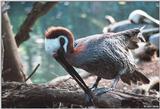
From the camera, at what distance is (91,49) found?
2.08 m

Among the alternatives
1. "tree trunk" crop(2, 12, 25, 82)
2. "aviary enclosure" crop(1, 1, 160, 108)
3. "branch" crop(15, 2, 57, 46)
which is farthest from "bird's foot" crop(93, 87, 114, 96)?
"branch" crop(15, 2, 57, 46)

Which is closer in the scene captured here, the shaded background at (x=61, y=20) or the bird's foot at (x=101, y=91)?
the bird's foot at (x=101, y=91)

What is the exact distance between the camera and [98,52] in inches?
81.7

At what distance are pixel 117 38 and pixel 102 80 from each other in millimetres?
189

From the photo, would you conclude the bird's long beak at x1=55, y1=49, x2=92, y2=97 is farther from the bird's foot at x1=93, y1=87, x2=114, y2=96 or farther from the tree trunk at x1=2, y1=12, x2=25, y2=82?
the tree trunk at x1=2, y1=12, x2=25, y2=82

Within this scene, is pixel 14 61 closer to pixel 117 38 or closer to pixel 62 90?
pixel 62 90

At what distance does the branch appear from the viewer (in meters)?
2.50

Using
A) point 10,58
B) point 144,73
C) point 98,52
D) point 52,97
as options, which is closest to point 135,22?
point 144,73

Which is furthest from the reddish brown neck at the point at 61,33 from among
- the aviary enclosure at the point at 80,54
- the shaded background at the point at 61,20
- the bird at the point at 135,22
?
the bird at the point at 135,22

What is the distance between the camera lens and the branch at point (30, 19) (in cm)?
250

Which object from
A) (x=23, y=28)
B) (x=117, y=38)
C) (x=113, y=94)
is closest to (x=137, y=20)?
(x=117, y=38)

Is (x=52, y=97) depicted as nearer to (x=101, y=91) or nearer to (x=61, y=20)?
(x=101, y=91)

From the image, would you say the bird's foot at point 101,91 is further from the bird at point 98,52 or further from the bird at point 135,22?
the bird at point 135,22

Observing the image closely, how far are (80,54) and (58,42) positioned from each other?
0.33 feet
